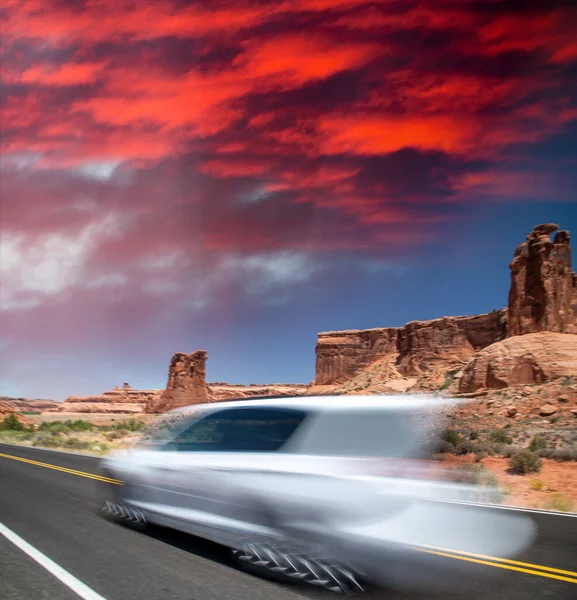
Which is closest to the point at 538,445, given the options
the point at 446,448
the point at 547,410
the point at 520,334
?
the point at 446,448

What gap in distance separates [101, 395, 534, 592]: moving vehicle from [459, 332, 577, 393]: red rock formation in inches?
1570

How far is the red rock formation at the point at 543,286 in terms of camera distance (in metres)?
53.0

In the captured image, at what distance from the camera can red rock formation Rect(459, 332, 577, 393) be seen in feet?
140

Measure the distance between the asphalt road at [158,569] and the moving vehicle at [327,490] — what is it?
30cm

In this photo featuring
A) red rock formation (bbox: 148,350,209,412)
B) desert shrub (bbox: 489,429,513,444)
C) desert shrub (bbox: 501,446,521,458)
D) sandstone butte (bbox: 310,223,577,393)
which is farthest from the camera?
red rock formation (bbox: 148,350,209,412)

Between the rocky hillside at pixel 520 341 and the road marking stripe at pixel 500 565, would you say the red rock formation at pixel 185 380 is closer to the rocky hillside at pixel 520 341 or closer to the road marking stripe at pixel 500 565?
the rocky hillside at pixel 520 341

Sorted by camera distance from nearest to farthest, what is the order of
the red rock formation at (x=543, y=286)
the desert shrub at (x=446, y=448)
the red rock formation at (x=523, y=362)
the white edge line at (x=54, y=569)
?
the white edge line at (x=54, y=569), the desert shrub at (x=446, y=448), the red rock formation at (x=523, y=362), the red rock formation at (x=543, y=286)

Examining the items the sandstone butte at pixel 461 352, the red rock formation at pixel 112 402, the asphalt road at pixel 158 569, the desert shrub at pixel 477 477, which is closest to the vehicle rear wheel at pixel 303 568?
the asphalt road at pixel 158 569

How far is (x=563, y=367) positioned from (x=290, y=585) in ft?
136

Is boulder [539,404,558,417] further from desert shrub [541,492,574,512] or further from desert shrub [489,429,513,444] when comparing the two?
desert shrub [541,492,574,512]

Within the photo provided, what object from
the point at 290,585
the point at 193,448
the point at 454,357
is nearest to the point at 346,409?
Result: the point at 290,585

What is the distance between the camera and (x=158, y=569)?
19.1 feet

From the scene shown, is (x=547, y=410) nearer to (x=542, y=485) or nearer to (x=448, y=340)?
(x=542, y=485)

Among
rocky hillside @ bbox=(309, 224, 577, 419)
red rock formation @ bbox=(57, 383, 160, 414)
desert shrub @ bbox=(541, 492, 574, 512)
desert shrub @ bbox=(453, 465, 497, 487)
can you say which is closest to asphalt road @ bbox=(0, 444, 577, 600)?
desert shrub @ bbox=(541, 492, 574, 512)
